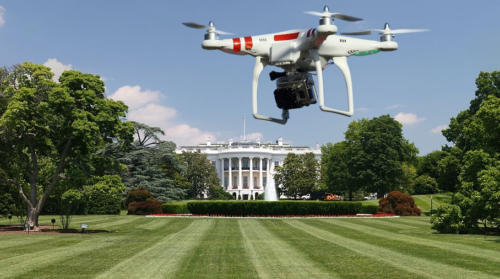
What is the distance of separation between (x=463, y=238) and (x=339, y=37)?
20.0 metres

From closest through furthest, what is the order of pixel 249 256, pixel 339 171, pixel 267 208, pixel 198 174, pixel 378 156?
1. pixel 249 256
2. pixel 267 208
3. pixel 378 156
4. pixel 339 171
5. pixel 198 174

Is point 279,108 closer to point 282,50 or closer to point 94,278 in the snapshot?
point 282,50

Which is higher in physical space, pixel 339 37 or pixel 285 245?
pixel 339 37

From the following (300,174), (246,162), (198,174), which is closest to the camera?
(300,174)

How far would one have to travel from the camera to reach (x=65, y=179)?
2848cm

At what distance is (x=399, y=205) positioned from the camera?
155 feet

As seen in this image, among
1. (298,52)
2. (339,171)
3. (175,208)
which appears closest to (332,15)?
(298,52)

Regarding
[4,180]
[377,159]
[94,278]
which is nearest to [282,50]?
[94,278]

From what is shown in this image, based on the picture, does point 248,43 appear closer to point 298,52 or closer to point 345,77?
point 298,52

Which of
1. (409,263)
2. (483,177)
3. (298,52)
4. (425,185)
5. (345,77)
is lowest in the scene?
(409,263)

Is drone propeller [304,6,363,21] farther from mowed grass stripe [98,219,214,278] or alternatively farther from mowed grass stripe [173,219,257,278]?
mowed grass stripe [98,219,214,278]

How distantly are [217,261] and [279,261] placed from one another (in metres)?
1.83

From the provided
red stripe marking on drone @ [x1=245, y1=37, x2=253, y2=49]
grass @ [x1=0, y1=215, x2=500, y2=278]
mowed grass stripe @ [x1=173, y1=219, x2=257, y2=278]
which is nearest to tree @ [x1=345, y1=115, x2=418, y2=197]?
grass @ [x1=0, y1=215, x2=500, y2=278]

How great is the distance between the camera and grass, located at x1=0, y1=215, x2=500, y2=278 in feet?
44.2
